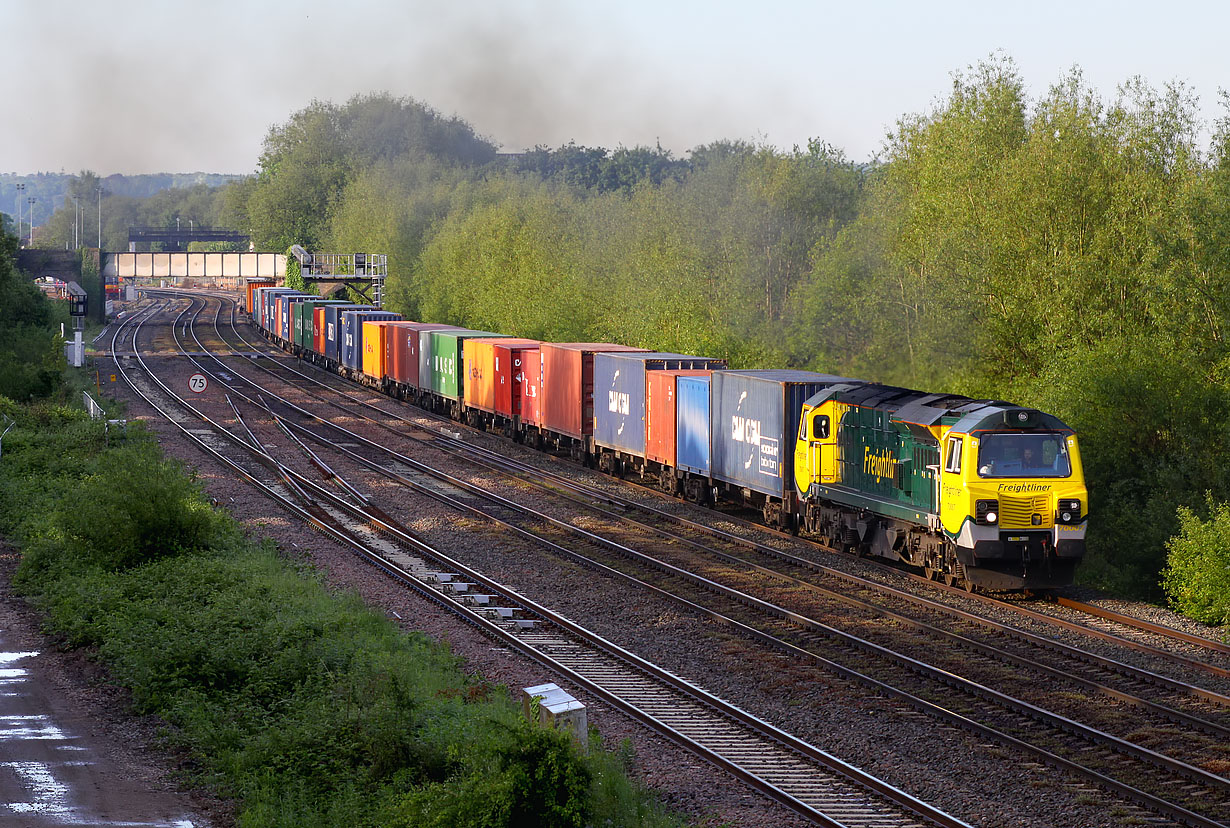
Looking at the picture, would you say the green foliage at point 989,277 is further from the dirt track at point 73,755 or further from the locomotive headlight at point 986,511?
the dirt track at point 73,755

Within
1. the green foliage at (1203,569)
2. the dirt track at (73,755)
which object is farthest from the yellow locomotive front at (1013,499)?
the dirt track at (73,755)

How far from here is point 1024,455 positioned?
22.5 metres

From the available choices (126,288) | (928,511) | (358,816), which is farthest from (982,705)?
(126,288)

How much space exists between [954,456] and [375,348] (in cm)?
4695

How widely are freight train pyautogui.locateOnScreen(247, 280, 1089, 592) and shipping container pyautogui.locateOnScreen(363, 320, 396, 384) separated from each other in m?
16.9

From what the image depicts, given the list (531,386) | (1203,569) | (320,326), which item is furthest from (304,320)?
(1203,569)

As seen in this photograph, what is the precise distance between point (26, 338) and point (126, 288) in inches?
4890

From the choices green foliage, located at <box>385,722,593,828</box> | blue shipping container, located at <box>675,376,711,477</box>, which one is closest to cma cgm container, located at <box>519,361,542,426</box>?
blue shipping container, located at <box>675,376,711,477</box>

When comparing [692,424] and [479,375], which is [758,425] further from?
[479,375]

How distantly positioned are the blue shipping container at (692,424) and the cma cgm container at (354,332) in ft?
124

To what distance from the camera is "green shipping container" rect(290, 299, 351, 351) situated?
8400cm

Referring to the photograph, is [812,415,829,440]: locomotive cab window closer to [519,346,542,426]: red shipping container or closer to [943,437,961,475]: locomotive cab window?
[943,437,961,475]: locomotive cab window

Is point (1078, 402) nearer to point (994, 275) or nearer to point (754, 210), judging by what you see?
point (994, 275)

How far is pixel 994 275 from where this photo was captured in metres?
37.0
